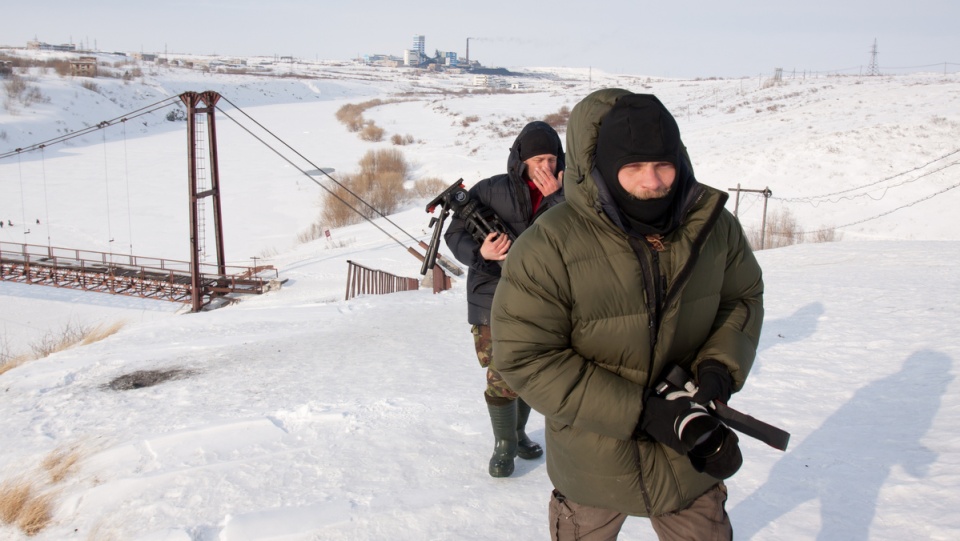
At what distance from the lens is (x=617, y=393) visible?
1.93 meters

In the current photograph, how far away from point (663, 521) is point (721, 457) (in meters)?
0.39

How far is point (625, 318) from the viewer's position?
1985mm

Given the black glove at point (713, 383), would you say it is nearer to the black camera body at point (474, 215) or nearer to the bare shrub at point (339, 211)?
the black camera body at point (474, 215)

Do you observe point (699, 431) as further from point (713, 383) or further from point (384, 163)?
point (384, 163)

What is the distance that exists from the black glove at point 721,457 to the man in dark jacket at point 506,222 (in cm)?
158

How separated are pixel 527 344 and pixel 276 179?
36514 millimetres

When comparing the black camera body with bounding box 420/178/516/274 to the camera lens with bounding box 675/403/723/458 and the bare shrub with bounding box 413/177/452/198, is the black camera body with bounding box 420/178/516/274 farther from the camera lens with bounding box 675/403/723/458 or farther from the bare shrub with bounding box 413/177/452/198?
the bare shrub with bounding box 413/177/452/198

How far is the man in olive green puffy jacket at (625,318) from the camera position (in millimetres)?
1932

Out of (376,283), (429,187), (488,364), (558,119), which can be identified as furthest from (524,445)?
(558,119)

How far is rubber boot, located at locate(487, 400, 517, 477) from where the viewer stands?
3.60 m

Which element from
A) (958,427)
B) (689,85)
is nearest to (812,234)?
(958,427)

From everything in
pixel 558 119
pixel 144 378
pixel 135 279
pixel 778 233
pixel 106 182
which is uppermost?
pixel 558 119

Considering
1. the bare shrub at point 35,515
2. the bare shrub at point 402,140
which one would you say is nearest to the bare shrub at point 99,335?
the bare shrub at point 35,515

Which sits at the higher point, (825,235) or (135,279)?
(825,235)
